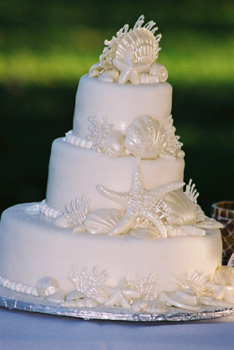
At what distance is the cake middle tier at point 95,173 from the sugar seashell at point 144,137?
32 millimetres

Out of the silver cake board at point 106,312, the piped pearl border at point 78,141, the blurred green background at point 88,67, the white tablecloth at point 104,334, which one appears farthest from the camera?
the blurred green background at point 88,67

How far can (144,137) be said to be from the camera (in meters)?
3.24

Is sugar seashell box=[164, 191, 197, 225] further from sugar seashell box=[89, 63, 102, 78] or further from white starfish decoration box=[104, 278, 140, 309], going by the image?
sugar seashell box=[89, 63, 102, 78]

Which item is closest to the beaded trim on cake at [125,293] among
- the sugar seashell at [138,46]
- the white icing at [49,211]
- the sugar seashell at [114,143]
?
the white icing at [49,211]

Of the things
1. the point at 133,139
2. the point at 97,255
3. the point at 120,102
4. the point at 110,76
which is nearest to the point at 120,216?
the point at 97,255

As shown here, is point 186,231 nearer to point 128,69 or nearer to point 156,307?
point 156,307

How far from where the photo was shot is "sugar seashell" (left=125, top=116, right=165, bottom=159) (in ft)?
10.6

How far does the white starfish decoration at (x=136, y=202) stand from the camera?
3184 mm

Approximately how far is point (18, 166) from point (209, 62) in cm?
231

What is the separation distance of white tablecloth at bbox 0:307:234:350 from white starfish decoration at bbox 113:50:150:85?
0.93 m

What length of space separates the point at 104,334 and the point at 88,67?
17.9 ft

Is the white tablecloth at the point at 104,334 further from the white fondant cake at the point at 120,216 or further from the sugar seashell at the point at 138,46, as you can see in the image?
the sugar seashell at the point at 138,46

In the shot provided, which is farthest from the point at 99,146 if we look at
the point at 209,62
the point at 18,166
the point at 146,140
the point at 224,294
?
the point at 209,62

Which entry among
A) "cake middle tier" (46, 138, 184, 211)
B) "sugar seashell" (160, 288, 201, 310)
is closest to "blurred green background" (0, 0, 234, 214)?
"cake middle tier" (46, 138, 184, 211)
